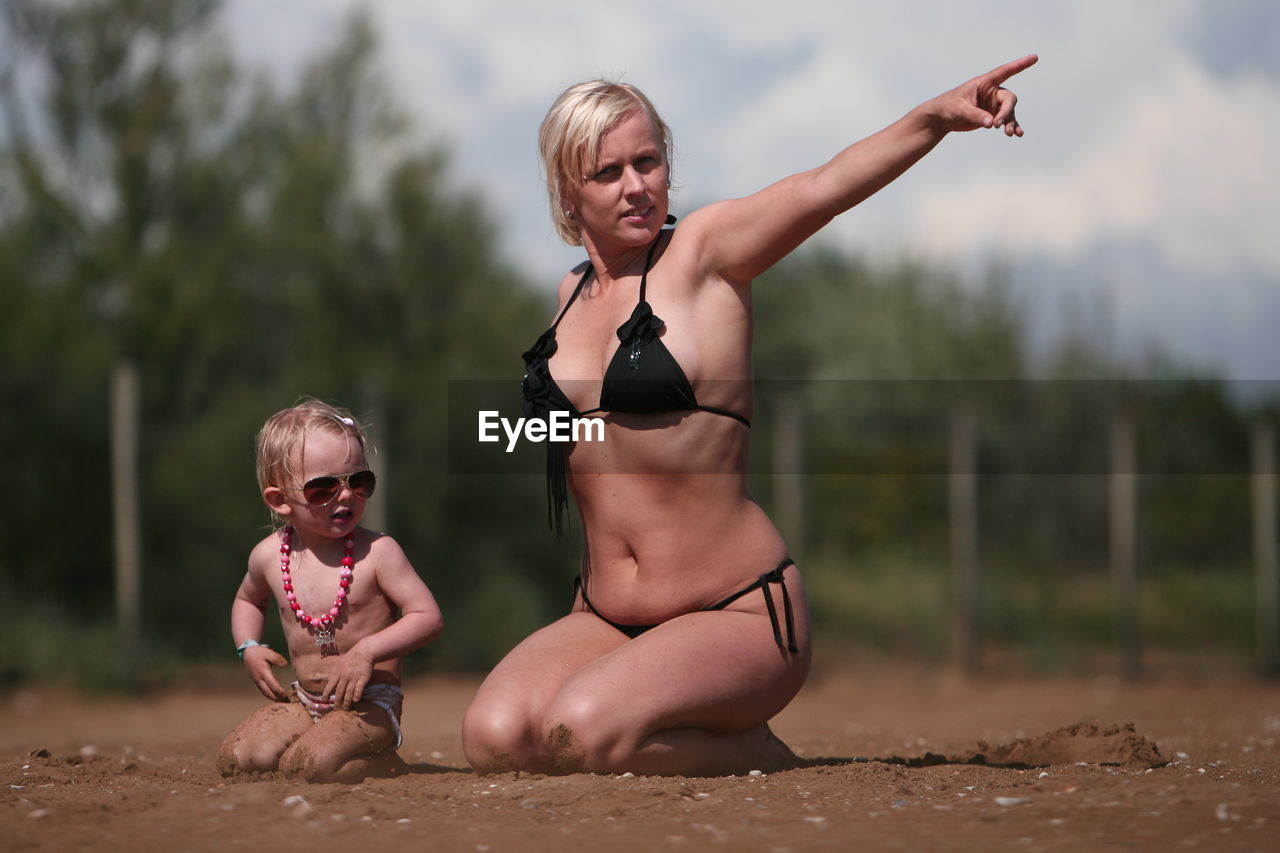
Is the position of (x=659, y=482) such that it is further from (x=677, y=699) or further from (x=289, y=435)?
(x=289, y=435)

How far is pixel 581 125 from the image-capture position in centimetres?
392

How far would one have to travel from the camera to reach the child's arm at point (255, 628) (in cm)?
386

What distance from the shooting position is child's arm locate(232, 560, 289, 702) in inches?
152

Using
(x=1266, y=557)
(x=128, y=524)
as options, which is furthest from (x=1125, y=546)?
(x=128, y=524)

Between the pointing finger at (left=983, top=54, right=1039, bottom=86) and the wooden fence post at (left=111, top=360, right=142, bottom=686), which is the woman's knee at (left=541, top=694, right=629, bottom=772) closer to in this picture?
the pointing finger at (left=983, top=54, right=1039, bottom=86)

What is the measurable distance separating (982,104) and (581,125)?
1.09 m

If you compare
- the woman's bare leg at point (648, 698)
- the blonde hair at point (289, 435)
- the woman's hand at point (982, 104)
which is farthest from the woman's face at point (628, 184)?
the woman's bare leg at point (648, 698)

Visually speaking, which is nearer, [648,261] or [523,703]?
[523,703]

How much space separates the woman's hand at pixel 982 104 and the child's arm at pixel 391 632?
1844mm

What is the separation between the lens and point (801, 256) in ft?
117

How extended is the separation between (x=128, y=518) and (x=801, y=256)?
2777 centimetres

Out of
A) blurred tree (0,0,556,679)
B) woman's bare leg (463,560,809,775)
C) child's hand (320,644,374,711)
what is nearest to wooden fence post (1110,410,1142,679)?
blurred tree (0,0,556,679)

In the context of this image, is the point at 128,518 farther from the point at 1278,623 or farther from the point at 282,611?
the point at 1278,623

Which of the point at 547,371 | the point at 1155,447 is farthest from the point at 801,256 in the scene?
the point at 547,371
